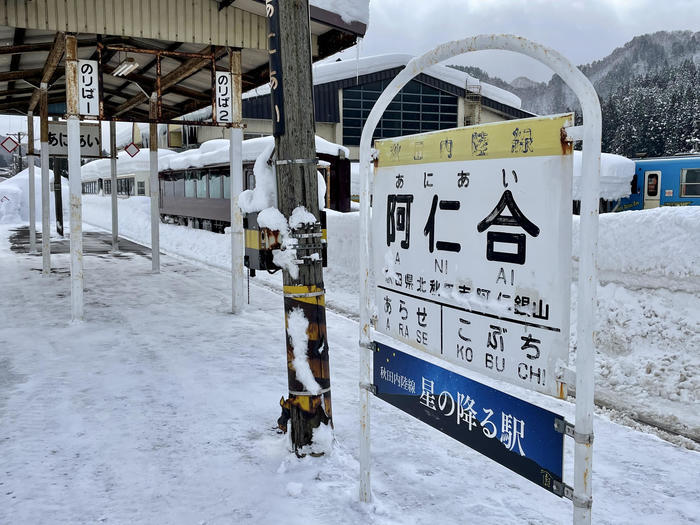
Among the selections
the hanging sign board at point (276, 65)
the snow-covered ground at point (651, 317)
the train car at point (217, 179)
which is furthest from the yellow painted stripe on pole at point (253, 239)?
the train car at point (217, 179)

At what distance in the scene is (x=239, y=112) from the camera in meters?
9.32

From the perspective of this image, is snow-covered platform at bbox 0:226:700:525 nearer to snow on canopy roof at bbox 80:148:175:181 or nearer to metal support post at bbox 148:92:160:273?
metal support post at bbox 148:92:160:273

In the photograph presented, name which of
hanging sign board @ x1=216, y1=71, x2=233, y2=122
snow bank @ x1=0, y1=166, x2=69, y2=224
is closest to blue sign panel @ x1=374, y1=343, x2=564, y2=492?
hanging sign board @ x1=216, y1=71, x2=233, y2=122

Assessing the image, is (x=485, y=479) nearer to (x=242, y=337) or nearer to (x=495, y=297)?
(x=495, y=297)

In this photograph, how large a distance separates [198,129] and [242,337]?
35639 mm

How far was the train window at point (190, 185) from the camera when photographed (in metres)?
26.4

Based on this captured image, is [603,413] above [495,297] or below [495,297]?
below

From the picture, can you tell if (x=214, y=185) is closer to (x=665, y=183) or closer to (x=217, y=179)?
(x=217, y=179)

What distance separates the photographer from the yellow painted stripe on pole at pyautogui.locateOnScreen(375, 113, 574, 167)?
8.09 feet

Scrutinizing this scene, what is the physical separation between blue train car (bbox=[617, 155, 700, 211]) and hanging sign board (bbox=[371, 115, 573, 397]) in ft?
68.7

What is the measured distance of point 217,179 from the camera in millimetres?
23500

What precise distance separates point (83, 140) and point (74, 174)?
8.92m

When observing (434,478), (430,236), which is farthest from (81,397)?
(430,236)

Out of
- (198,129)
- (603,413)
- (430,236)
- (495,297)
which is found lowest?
(603,413)
